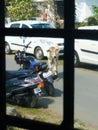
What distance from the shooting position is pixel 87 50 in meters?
1.27

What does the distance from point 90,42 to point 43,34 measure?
0.16m

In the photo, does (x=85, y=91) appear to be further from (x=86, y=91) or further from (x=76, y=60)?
(x=76, y=60)

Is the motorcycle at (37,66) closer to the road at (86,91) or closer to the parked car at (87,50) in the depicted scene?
the road at (86,91)

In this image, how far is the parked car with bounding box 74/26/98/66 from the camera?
114cm

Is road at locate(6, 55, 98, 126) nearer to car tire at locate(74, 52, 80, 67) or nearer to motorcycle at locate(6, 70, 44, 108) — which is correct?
car tire at locate(74, 52, 80, 67)

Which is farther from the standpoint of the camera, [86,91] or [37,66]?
[37,66]

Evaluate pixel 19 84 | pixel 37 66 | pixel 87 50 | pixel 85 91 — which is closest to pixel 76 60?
pixel 87 50

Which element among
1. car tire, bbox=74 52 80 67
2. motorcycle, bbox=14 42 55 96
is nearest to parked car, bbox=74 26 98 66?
car tire, bbox=74 52 80 67

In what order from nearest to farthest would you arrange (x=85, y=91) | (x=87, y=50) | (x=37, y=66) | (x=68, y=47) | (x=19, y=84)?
(x=68, y=47) → (x=87, y=50) → (x=85, y=91) → (x=37, y=66) → (x=19, y=84)

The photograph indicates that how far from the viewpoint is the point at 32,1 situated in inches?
63.0

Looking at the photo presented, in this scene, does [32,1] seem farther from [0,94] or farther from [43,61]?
[0,94]

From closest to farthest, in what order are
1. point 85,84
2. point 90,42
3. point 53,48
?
point 90,42, point 85,84, point 53,48

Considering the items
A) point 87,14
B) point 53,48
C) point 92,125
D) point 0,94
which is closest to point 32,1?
point 53,48

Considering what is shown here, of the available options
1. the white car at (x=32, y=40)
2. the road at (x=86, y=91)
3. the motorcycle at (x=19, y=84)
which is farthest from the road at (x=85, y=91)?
the motorcycle at (x=19, y=84)
